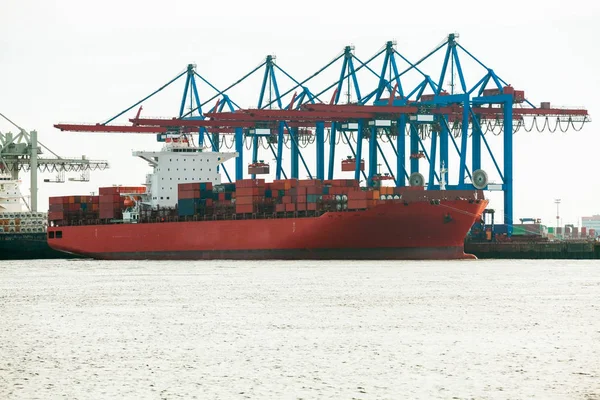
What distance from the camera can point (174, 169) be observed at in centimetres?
7794

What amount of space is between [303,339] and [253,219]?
41093 millimetres

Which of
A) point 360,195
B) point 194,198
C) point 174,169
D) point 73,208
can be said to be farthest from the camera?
point 73,208

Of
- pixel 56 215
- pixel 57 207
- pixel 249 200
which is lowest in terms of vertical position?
pixel 56 215

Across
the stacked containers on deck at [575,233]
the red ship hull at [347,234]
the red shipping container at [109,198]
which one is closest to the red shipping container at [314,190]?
the red ship hull at [347,234]

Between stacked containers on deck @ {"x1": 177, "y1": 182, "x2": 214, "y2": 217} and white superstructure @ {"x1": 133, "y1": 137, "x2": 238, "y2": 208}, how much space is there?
184 inches

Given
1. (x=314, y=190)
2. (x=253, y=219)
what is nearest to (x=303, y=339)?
(x=314, y=190)

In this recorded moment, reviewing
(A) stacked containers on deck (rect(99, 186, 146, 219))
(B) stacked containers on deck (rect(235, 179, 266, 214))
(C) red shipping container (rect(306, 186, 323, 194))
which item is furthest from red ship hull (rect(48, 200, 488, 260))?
(A) stacked containers on deck (rect(99, 186, 146, 219))

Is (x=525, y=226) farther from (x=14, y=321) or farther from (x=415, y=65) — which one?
(x=14, y=321)

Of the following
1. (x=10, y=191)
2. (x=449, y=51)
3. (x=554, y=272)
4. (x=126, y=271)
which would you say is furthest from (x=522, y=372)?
(x=10, y=191)

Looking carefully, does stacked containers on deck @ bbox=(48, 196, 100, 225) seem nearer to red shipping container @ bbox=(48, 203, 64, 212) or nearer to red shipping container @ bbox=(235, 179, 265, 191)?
red shipping container @ bbox=(48, 203, 64, 212)

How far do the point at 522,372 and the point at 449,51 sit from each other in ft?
185

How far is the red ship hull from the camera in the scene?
63.7 meters

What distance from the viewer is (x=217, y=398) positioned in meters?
19.6

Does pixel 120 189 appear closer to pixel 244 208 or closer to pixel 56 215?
pixel 56 215
